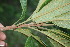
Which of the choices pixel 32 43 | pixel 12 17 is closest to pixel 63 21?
pixel 32 43

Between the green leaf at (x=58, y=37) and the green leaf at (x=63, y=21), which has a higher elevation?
the green leaf at (x=63, y=21)

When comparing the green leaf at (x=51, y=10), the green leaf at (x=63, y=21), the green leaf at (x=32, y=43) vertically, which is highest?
the green leaf at (x=51, y=10)

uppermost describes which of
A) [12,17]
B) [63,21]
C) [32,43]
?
[12,17]

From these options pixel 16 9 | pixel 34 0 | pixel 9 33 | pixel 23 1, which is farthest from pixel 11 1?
pixel 23 1

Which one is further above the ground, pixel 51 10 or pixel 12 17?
pixel 12 17

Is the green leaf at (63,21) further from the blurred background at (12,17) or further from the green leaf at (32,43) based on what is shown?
the blurred background at (12,17)

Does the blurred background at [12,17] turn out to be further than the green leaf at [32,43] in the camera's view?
Yes

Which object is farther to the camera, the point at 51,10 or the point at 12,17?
the point at 12,17

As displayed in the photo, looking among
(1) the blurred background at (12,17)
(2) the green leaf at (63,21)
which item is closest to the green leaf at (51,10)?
(2) the green leaf at (63,21)

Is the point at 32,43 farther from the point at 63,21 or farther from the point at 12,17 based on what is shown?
the point at 12,17
